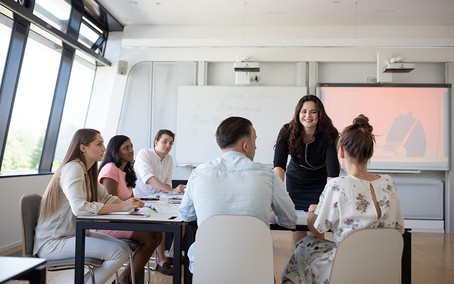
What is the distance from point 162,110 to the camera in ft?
19.8

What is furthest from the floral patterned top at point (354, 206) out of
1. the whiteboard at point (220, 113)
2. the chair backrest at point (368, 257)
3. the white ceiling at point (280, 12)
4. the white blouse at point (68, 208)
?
the whiteboard at point (220, 113)

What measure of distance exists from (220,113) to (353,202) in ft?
14.2

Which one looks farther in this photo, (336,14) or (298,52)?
(298,52)

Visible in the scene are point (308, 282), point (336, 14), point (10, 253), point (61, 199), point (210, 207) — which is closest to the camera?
point (210, 207)

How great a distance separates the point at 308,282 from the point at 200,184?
677 millimetres

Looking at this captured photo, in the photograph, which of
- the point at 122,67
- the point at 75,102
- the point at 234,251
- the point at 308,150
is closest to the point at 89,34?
the point at 122,67

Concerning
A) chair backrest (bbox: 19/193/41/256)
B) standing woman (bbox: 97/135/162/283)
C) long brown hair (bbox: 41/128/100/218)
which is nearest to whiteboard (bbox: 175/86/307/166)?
standing woman (bbox: 97/135/162/283)

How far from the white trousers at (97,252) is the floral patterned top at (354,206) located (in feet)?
3.82

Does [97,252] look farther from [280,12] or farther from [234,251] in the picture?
[280,12]

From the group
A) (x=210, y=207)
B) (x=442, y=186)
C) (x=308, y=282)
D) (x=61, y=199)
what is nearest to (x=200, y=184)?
(x=210, y=207)

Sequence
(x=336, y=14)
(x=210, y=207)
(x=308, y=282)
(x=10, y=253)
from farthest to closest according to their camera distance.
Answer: (x=336, y=14), (x=10, y=253), (x=308, y=282), (x=210, y=207)

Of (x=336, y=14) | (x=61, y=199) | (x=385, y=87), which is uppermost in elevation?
(x=336, y=14)

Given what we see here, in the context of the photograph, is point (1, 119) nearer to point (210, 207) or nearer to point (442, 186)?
point (210, 207)

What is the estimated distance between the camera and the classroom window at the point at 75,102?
5.36m
